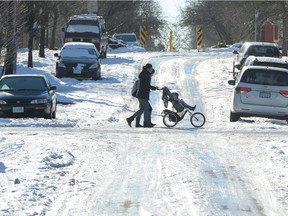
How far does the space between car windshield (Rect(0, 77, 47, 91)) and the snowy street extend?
4.43ft

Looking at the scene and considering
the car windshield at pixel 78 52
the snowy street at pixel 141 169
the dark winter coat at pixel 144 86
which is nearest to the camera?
the snowy street at pixel 141 169

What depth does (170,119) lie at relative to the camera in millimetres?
19922

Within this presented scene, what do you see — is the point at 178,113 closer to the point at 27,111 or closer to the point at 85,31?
the point at 27,111

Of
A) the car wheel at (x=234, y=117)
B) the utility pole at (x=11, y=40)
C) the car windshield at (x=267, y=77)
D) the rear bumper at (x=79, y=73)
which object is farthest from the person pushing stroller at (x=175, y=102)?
the rear bumper at (x=79, y=73)

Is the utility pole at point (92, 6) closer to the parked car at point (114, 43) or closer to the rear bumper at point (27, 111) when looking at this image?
the parked car at point (114, 43)

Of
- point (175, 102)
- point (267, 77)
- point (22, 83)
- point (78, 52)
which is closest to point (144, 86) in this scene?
point (175, 102)

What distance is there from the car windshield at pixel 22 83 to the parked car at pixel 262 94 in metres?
5.54

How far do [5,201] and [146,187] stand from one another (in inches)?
79.7

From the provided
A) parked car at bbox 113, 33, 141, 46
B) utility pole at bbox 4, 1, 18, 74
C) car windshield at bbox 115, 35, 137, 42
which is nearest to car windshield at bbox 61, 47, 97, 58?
utility pole at bbox 4, 1, 18, 74

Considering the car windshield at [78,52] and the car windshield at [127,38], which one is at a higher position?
the car windshield at [127,38]

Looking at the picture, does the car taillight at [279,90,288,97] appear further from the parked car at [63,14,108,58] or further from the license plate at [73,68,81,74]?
the parked car at [63,14,108,58]

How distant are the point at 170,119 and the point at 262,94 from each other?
2.51 metres

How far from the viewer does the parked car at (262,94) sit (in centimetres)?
2039

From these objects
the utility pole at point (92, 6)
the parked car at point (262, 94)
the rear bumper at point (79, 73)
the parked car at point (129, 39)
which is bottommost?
the parked car at point (262, 94)
